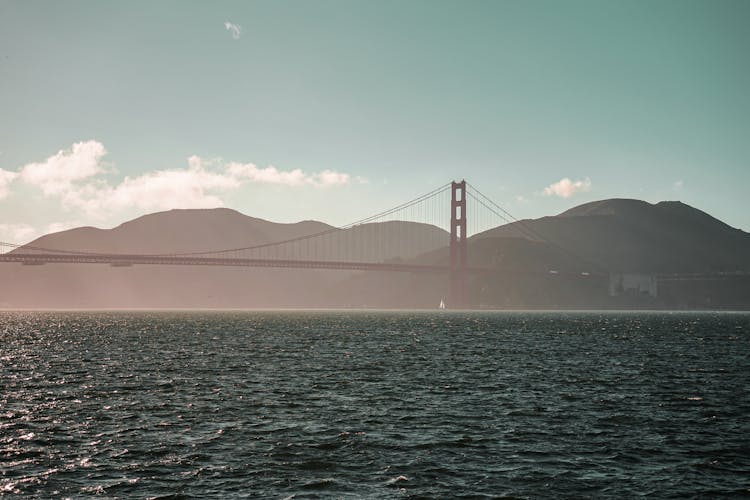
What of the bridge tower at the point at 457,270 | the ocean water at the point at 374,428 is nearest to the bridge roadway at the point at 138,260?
the bridge tower at the point at 457,270

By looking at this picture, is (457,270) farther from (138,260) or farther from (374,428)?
(374,428)

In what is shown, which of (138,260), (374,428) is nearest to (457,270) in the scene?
(138,260)

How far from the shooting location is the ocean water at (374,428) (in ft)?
58.9

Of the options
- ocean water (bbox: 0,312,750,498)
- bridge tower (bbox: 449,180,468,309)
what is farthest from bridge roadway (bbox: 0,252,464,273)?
ocean water (bbox: 0,312,750,498)

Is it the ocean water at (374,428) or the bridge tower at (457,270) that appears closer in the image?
the ocean water at (374,428)

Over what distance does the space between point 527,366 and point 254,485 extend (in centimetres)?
3202

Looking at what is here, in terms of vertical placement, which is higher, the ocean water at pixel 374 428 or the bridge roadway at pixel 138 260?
the bridge roadway at pixel 138 260

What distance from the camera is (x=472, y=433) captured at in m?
24.3

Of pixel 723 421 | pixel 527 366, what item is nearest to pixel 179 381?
pixel 527 366

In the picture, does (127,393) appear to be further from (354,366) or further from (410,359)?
(410,359)

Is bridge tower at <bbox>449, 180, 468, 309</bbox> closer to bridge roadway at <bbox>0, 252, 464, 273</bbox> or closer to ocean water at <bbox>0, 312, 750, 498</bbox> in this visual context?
bridge roadway at <bbox>0, 252, 464, 273</bbox>

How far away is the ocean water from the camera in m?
18.0

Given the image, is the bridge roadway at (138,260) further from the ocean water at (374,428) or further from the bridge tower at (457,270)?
the ocean water at (374,428)

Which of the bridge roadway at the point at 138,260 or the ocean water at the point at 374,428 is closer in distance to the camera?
the ocean water at the point at 374,428
